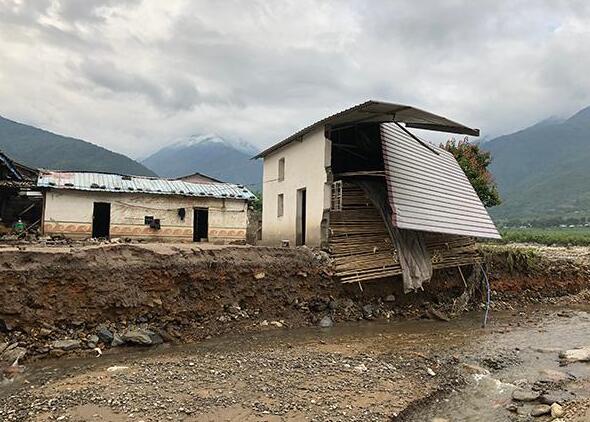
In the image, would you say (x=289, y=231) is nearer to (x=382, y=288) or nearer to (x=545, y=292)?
(x=382, y=288)

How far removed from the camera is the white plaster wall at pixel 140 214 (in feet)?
65.4

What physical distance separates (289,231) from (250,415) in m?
12.8

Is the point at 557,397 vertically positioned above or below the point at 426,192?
below

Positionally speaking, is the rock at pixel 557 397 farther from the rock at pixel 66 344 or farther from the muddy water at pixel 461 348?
the rock at pixel 66 344

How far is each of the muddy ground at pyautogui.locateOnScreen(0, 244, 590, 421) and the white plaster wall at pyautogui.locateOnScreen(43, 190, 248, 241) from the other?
9.05 meters

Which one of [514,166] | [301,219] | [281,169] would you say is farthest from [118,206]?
[514,166]

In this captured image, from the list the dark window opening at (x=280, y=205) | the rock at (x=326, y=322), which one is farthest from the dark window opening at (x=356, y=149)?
the rock at (x=326, y=322)

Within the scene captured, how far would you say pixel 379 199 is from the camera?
635 inches

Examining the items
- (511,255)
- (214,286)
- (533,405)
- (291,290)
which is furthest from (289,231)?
(533,405)

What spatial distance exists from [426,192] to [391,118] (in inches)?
119

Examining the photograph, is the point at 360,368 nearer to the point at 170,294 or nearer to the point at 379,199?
the point at 170,294

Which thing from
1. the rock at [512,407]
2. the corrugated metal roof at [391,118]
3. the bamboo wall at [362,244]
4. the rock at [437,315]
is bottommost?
the rock at [512,407]

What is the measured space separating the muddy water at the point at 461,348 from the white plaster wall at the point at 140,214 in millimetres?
11206

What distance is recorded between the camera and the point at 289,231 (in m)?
19.5
